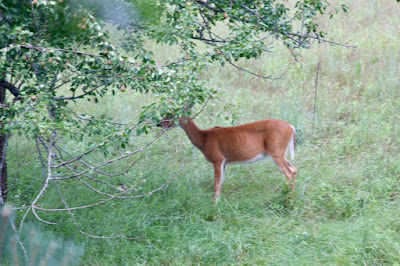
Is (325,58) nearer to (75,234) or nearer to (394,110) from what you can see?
(394,110)

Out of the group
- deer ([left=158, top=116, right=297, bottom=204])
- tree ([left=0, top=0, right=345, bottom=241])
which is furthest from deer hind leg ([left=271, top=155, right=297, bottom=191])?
tree ([left=0, top=0, right=345, bottom=241])

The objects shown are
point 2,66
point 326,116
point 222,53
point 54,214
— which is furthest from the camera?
point 326,116

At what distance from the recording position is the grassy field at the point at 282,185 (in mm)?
4727

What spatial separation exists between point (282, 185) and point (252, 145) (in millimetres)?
581

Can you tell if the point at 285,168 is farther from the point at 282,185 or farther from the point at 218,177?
the point at 218,177

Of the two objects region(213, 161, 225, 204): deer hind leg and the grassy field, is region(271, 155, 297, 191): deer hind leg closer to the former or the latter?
the grassy field

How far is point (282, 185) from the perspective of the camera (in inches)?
238

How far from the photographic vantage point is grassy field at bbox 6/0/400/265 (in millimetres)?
4727

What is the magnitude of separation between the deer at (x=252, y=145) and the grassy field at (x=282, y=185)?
0.28 m

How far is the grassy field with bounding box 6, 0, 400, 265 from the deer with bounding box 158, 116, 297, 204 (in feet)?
0.91

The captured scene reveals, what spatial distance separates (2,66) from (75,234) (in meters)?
1.88

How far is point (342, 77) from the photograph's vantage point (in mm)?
8766

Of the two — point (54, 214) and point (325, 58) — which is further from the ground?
point (325, 58)

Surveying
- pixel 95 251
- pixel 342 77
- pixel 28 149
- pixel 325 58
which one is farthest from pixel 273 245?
pixel 325 58
